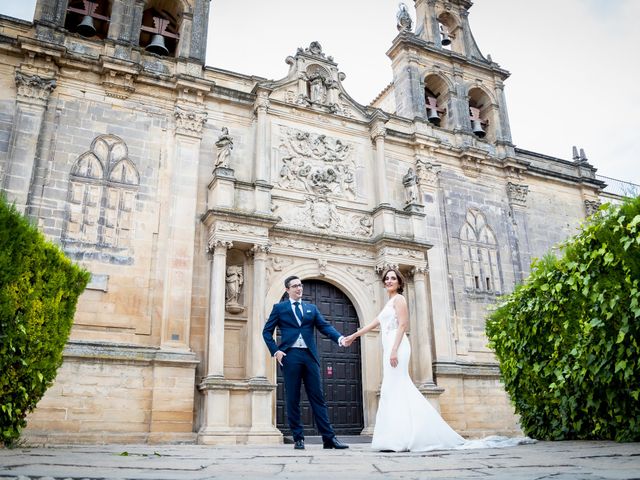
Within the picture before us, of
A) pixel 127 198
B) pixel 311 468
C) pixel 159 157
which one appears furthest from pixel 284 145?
pixel 311 468

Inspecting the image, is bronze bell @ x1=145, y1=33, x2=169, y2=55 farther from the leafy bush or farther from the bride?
the leafy bush

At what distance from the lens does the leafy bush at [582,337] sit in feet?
19.3

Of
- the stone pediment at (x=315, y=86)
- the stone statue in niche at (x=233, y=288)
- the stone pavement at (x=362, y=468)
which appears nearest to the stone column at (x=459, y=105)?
the stone pediment at (x=315, y=86)

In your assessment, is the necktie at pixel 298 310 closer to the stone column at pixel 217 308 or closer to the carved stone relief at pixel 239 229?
the stone column at pixel 217 308

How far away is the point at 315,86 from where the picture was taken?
16375 millimetres

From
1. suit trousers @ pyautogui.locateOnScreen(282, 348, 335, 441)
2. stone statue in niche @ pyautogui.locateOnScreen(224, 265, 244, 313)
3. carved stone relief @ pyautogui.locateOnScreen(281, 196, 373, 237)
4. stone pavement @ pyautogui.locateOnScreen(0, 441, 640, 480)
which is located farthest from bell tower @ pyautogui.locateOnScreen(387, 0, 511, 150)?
stone pavement @ pyautogui.locateOnScreen(0, 441, 640, 480)

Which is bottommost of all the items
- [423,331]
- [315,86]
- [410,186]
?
[423,331]

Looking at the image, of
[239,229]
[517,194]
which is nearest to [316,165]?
[239,229]

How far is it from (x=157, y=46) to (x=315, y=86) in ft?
14.6

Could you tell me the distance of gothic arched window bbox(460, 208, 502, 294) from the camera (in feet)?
56.0

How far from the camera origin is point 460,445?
6484 mm

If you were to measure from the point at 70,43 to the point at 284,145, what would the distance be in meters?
5.86

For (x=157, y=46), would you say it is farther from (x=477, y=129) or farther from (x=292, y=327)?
(x=292, y=327)

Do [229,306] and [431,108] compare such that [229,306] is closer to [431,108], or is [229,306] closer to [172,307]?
[172,307]
